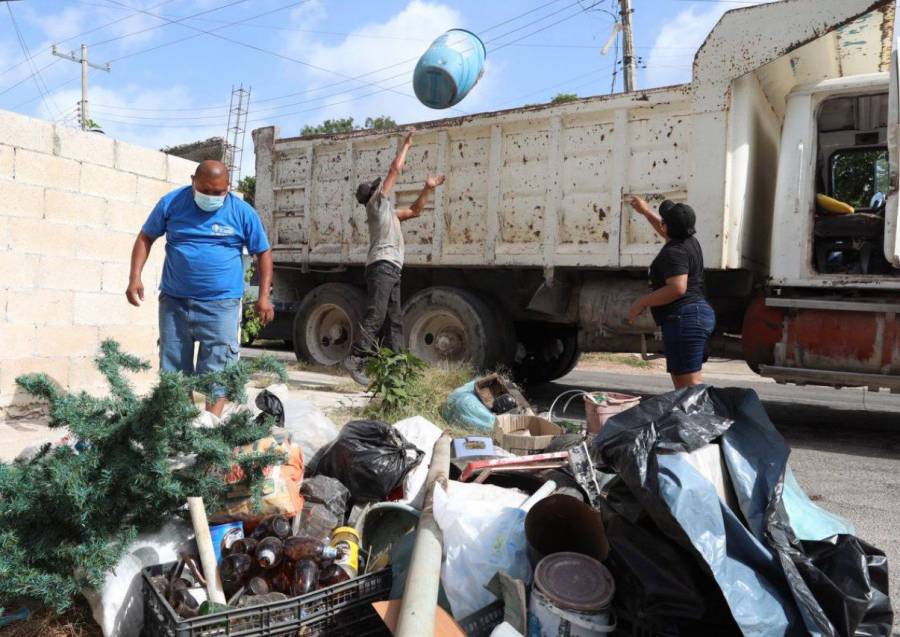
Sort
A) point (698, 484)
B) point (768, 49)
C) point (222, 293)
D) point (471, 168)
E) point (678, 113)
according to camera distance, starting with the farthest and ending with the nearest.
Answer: point (471, 168), point (678, 113), point (768, 49), point (222, 293), point (698, 484)

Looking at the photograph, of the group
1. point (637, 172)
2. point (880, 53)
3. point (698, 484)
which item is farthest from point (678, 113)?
point (698, 484)

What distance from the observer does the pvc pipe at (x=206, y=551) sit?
6.56ft

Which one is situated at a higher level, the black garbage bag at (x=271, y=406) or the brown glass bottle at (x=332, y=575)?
the black garbage bag at (x=271, y=406)

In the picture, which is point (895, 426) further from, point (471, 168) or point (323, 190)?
point (323, 190)

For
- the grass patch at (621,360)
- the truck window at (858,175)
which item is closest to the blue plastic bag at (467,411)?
the truck window at (858,175)

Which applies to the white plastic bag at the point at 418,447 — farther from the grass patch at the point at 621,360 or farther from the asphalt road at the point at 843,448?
the grass patch at the point at 621,360

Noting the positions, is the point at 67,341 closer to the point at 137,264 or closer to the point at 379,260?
the point at 137,264

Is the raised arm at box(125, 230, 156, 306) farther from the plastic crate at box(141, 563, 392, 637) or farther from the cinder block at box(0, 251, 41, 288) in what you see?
the plastic crate at box(141, 563, 392, 637)

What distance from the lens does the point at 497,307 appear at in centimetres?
648

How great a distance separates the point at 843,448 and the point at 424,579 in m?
4.27

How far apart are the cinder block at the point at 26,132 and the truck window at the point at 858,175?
19.1ft

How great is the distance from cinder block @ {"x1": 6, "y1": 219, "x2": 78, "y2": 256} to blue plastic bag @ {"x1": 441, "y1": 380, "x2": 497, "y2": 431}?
268 cm

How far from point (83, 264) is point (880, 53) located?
20.1ft

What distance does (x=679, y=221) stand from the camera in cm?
389
